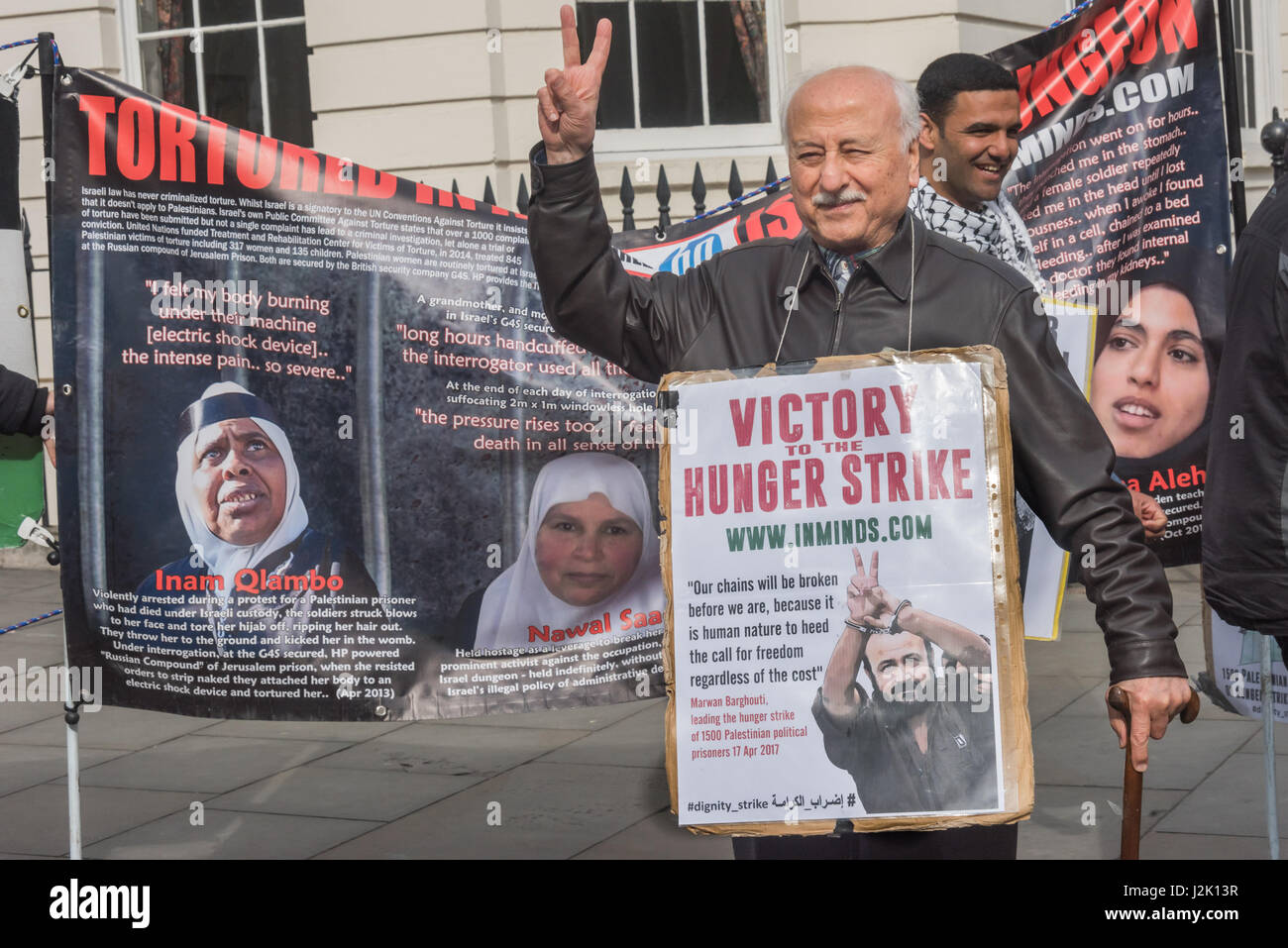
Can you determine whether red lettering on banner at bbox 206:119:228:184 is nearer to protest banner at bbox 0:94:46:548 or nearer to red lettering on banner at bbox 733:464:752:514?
protest banner at bbox 0:94:46:548

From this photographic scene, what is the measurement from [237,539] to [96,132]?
1155mm

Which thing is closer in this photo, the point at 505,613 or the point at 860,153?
the point at 860,153

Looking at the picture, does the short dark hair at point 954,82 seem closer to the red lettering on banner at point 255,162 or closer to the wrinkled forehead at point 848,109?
the wrinkled forehead at point 848,109

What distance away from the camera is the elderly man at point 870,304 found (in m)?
2.77

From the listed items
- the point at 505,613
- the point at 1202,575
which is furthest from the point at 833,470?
the point at 505,613

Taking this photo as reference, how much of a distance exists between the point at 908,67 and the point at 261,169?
7052 mm

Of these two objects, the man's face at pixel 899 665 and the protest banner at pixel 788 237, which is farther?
the protest banner at pixel 788 237

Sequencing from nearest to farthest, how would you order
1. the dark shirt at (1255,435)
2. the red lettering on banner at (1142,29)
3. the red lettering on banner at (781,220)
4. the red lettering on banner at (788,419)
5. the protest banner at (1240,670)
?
the red lettering on banner at (788,419), the dark shirt at (1255,435), the protest banner at (1240,670), the red lettering on banner at (1142,29), the red lettering on banner at (781,220)

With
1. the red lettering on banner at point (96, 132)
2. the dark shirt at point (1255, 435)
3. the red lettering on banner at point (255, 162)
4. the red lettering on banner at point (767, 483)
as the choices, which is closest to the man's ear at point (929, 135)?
the dark shirt at point (1255, 435)

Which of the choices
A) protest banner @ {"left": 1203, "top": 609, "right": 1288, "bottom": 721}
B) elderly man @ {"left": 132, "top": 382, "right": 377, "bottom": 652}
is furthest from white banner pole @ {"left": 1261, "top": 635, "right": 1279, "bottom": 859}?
elderly man @ {"left": 132, "top": 382, "right": 377, "bottom": 652}

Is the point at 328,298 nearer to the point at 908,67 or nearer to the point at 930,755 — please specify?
the point at 930,755

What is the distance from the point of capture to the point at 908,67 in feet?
33.9

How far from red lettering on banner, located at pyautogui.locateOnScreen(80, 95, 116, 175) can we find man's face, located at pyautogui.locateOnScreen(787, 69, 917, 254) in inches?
82.5

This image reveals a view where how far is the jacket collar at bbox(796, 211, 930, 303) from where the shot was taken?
115 inches
